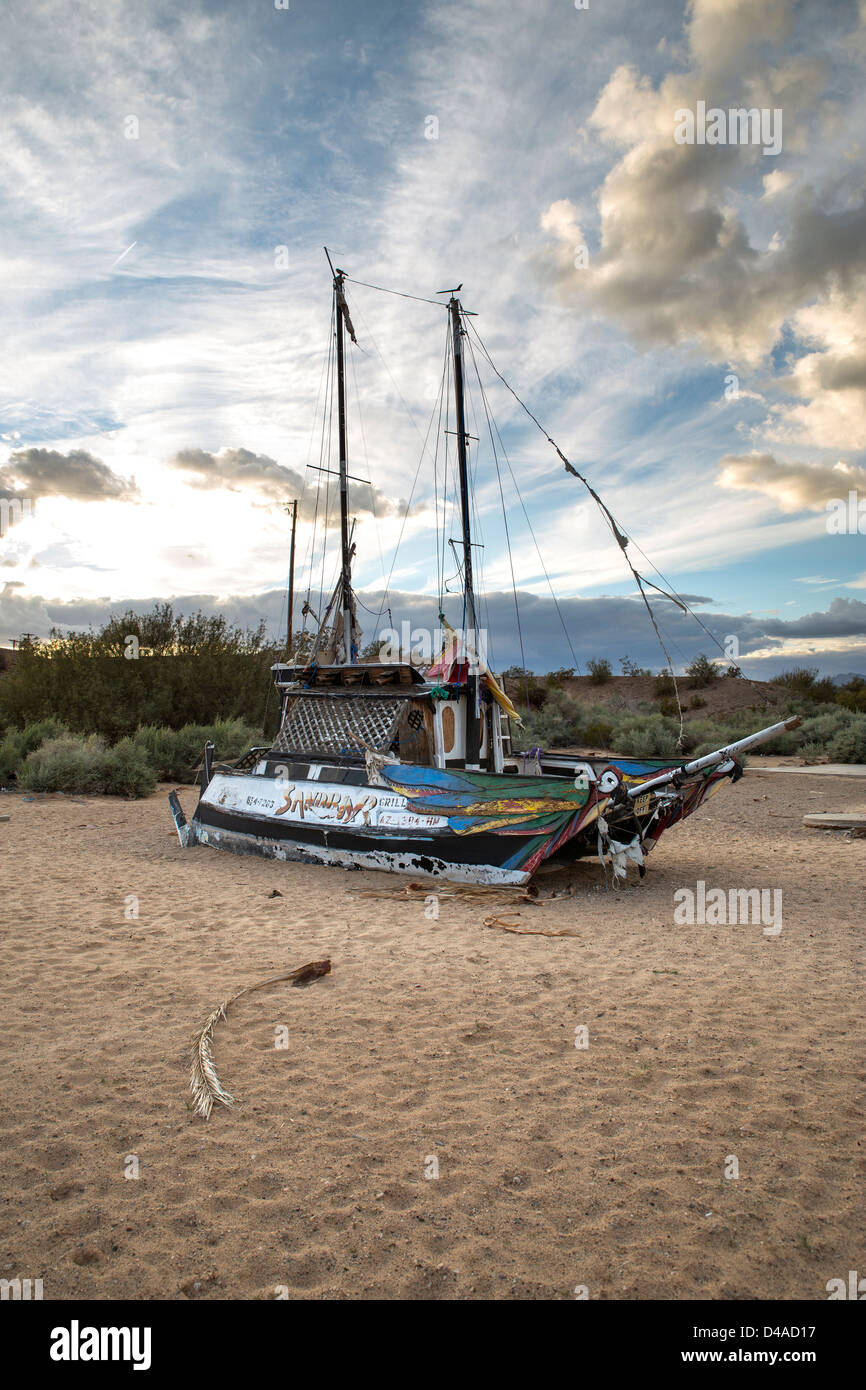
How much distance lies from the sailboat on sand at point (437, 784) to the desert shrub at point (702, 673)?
27357mm

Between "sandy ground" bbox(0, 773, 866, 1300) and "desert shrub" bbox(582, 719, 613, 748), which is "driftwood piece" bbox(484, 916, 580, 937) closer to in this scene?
"sandy ground" bbox(0, 773, 866, 1300)

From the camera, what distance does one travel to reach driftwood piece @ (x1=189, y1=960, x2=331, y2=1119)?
3389mm

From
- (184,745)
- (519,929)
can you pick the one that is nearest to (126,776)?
(184,745)

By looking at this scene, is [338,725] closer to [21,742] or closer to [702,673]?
[21,742]

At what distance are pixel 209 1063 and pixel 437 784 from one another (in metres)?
4.28

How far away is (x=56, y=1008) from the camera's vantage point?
451 centimetres

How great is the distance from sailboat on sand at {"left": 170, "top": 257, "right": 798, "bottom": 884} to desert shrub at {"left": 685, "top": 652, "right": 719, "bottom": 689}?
27.4 meters

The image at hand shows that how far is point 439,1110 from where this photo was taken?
3312mm

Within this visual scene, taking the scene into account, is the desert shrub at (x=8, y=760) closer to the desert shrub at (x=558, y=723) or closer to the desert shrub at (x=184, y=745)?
the desert shrub at (x=184, y=745)

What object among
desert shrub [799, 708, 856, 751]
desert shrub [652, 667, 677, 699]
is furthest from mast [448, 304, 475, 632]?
desert shrub [652, 667, 677, 699]

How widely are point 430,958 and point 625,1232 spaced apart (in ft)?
9.93

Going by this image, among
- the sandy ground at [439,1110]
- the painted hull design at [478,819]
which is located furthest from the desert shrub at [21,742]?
the sandy ground at [439,1110]

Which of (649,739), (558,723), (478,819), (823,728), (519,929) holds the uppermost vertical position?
(558,723)
